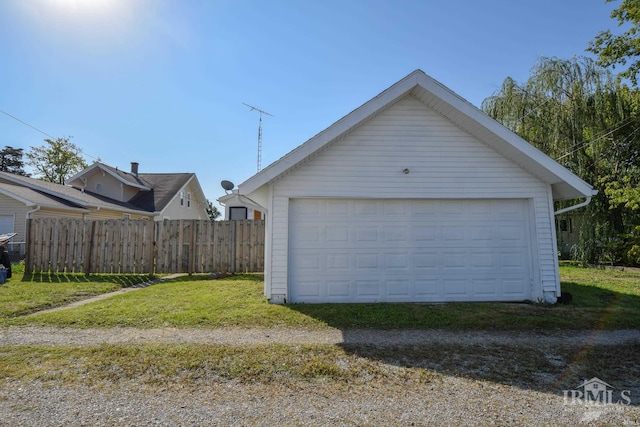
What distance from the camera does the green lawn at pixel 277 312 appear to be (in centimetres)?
548

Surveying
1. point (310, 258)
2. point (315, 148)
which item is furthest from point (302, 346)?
point (315, 148)

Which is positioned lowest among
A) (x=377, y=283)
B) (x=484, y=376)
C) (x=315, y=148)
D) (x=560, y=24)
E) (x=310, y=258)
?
(x=484, y=376)

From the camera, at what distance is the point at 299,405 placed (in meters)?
2.94

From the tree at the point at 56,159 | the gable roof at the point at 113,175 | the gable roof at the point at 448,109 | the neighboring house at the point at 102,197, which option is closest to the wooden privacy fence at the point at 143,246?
the gable roof at the point at 448,109

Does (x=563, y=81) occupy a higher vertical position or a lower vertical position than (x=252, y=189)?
higher

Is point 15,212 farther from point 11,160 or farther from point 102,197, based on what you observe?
point 11,160

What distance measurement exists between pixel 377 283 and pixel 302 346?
3.14m

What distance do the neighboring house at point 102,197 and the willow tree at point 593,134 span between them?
878 inches

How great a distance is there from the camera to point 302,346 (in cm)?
443

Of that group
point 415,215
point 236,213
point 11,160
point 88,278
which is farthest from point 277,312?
point 11,160

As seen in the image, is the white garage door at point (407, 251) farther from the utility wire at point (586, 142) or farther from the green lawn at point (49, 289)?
the utility wire at point (586, 142)

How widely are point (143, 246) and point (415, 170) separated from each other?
920 centimetres

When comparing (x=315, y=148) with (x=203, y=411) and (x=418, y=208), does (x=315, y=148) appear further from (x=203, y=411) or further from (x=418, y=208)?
(x=203, y=411)

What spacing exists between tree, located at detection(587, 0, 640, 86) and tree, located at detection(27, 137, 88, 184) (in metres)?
46.4
